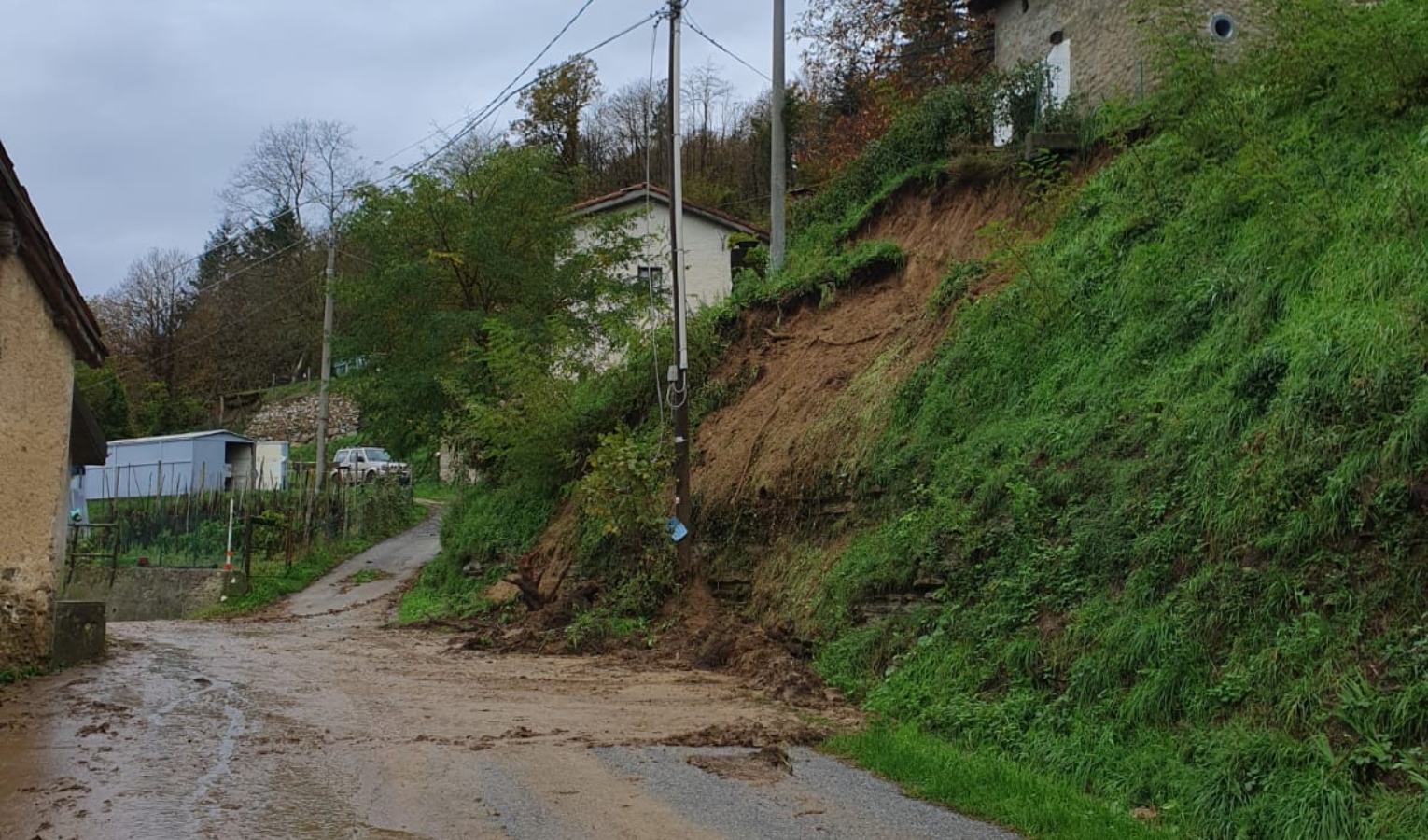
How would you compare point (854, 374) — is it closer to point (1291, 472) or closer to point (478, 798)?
point (1291, 472)

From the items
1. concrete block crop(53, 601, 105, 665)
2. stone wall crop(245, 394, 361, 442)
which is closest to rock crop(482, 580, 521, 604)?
concrete block crop(53, 601, 105, 665)

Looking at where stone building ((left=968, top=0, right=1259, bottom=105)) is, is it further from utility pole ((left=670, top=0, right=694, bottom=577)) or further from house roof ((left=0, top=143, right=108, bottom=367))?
house roof ((left=0, top=143, right=108, bottom=367))

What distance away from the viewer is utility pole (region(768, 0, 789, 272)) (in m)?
22.8

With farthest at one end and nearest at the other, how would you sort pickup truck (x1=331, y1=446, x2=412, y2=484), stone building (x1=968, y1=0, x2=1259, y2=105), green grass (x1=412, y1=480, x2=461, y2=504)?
green grass (x1=412, y1=480, x2=461, y2=504) < pickup truck (x1=331, y1=446, x2=412, y2=484) < stone building (x1=968, y1=0, x2=1259, y2=105)

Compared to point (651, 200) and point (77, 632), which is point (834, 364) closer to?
point (77, 632)

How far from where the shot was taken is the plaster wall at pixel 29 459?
11414 mm

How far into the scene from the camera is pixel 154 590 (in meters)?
28.9

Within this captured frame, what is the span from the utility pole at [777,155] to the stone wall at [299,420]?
3989 centimetres

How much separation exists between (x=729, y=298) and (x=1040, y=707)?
1384cm

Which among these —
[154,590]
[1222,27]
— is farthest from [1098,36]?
[154,590]

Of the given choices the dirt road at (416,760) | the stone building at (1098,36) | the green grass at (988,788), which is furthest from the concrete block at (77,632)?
the stone building at (1098,36)

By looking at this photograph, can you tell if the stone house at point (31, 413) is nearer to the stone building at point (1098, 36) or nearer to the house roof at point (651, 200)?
the stone building at point (1098, 36)

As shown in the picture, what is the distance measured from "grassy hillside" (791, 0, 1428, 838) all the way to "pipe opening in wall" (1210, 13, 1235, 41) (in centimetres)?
250

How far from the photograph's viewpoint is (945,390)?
13.8 m
